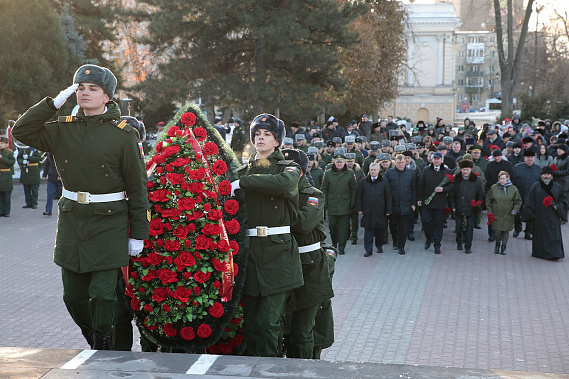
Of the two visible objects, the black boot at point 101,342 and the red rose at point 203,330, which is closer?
the black boot at point 101,342

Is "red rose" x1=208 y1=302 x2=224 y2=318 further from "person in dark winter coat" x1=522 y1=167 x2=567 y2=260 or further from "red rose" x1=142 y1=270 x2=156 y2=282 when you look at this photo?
"person in dark winter coat" x1=522 y1=167 x2=567 y2=260

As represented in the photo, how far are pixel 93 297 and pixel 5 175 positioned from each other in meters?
12.3

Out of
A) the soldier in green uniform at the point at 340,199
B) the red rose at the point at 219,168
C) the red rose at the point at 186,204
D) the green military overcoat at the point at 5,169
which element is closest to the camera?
the red rose at the point at 186,204

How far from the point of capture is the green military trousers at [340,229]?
12.9 m

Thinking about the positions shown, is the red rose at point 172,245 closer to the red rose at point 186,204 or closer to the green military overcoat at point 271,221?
the red rose at point 186,204

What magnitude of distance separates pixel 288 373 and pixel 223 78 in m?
21.4

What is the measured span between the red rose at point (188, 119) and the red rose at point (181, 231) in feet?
2.41

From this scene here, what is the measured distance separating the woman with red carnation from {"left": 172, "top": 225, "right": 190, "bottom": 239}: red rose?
30.1ft

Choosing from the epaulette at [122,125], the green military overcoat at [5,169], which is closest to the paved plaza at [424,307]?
the green military overcoat at [5,169]

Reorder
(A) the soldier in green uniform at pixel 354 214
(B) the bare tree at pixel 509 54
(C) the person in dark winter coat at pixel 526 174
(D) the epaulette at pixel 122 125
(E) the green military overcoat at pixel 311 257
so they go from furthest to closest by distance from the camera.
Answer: (B) the bare tree at pixel 509 54 < (C) the person in dark winter coat at pixel 526 174 < (A) the soldier in green uniform at pixel 354 214 < (E) the green military overcoat at pixel 311 257 < (D) the epaulette at pixel 122 125

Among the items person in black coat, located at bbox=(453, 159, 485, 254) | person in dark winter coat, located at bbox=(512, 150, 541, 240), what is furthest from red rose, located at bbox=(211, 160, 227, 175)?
person in dark winter coat, located at bbox=(512, 150, 541, 240)

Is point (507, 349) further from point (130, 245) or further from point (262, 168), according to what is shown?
point (130, 245)

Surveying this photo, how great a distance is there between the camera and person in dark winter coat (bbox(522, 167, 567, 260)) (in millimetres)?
12250

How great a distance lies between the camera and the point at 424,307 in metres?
9.13
